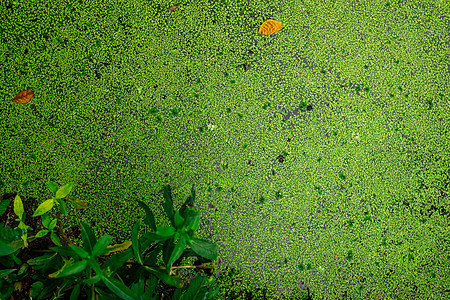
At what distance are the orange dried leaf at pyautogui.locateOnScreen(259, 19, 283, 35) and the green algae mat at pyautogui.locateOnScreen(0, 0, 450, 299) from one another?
3 cm

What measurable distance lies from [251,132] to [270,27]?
566 mm

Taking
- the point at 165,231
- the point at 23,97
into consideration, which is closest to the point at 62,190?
the point at 165,231

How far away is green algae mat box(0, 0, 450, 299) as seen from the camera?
4.59ft

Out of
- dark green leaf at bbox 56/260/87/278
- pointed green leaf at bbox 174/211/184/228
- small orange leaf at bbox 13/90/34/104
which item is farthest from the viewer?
small orange leaf at bbox 13/90/34/104

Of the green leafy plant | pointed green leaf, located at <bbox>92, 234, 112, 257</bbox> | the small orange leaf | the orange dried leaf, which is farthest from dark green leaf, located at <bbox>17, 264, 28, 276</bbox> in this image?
the orange dried leaf

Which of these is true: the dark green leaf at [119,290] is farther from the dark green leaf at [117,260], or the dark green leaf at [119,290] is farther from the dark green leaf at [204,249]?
the dark green leaf at [204,249]

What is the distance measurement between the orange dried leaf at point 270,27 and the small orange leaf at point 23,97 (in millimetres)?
1222

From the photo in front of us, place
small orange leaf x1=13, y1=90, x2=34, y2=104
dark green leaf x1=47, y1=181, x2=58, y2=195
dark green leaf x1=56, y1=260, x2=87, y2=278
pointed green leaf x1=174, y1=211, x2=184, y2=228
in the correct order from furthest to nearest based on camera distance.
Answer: small orange leaf x1=13, y1=90, x2=34, y2=104
dark green leaf x1=47, y1=181, x2=58, y2=195
pointed green leaf x1=174, y1=211, x2=184, y2=228
dark green leaf x1=56, y1=260, x2=87, y2=278

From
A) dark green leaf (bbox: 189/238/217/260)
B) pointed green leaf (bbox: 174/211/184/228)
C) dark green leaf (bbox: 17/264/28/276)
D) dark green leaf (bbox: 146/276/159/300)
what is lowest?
dark green leaf (bbox: 146/276/159/300)

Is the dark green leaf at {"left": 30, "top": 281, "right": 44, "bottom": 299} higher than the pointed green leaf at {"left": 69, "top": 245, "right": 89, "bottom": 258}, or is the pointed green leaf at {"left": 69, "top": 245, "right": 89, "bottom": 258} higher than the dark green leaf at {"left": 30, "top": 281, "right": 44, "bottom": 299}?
the pointed green leaf at {"left": 69, "top": 245, "right": 89, "bottom": 258}

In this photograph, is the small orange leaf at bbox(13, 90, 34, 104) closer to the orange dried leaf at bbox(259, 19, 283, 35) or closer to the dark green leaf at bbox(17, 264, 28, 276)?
the dark green leaf at bbox(17, 264, 28, 276)

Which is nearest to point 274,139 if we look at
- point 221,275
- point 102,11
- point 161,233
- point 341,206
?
point 341,206

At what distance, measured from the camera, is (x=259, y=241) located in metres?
1.41

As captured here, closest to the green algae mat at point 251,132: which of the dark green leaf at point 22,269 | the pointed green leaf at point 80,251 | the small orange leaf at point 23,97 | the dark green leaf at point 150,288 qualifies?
the small orange leaf at point 23,97
